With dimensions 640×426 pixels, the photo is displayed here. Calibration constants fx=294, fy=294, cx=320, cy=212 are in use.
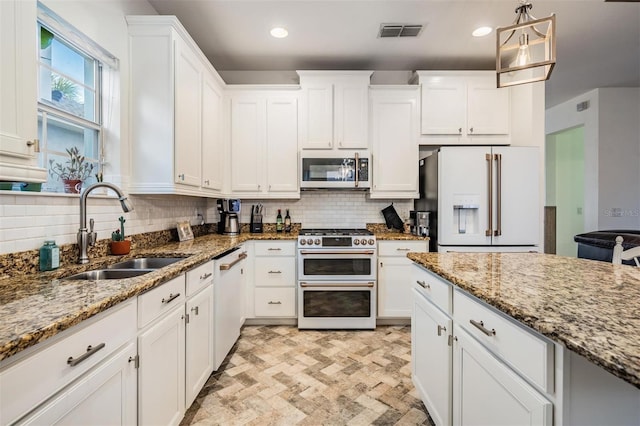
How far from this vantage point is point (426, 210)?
3.24 metres

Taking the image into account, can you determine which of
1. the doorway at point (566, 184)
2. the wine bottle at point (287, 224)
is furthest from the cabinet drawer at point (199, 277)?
the doorway at point (566, 184)

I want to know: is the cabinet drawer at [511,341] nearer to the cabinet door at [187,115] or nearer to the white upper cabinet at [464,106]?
the cabinet door at [187,115]

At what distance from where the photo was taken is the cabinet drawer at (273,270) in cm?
301

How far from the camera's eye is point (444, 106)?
3.27 metres

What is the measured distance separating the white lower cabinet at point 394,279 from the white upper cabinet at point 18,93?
2618 millimetres

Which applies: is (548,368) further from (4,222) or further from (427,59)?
(427,59)

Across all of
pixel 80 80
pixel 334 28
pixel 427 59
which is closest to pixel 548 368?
pixel 80 80

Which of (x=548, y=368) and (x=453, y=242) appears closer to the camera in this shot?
(x=548, y=368)

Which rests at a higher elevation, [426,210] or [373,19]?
[373,19]

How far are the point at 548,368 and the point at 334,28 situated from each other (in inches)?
114

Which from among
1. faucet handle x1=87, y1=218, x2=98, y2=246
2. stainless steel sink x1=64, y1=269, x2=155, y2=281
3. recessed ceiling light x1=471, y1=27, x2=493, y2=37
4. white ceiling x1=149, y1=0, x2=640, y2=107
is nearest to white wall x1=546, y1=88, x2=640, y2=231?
white ceiling x1=149, y1=0, x2=640, y2=107

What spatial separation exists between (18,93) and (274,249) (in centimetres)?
221

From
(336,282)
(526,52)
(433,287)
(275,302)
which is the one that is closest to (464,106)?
(526,52)

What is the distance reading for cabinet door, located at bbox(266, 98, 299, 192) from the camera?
3.28m
